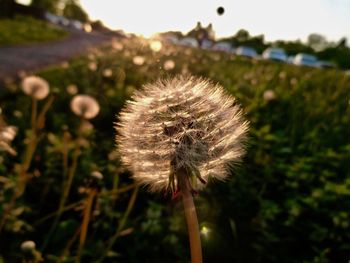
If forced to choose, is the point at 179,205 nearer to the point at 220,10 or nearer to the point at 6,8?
the point at 220,10

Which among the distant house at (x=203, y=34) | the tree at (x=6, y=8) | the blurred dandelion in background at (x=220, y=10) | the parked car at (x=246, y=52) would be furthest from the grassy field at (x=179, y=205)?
the tree at (x=6, y=8)

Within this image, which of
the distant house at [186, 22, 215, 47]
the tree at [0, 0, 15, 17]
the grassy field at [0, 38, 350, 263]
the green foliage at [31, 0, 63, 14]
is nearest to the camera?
the distant house at [186, 22, 215, 47]

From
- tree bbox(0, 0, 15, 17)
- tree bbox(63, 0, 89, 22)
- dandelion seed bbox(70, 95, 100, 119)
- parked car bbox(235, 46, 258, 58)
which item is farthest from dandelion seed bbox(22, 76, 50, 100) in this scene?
tree bbox(63, 0, 89, 22)

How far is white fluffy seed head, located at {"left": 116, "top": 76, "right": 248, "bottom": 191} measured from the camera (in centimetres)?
77

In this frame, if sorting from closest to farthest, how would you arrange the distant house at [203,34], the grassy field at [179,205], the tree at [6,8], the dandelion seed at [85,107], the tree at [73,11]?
the distant house at [203,34] → the dandelion seed at [85,107] → the grassy field at [179,205] → the tree at [6,8] → the tree at [73,11]

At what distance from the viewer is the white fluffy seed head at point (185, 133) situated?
77cm

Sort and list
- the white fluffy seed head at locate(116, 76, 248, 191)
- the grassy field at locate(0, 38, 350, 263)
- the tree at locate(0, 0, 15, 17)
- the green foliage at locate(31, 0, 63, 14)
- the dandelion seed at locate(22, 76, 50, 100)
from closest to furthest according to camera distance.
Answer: the white fluffy seed head at locate(116, 76, 248, 191) < the dandelion seed at locate(22, 76, 50, 100) < the grassy field at locate(0, 38, 350, 263) < the tree at locate(0, 0, 15, 17) < the green foliage at locate(31, 0, 63, 14)

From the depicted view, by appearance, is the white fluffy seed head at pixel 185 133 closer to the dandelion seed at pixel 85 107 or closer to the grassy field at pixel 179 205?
the dandelion seed at pixel 85 107

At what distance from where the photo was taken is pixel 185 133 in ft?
2.60

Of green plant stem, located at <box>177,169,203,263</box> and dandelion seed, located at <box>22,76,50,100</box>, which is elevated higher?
green plant stem, located at <box>177,169,203,263</box>

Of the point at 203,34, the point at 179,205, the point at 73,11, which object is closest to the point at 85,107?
the point at 203,34

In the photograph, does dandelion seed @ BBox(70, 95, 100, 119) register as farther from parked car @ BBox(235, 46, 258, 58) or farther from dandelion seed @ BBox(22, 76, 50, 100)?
parked car @ BBox(235, 46, 258, 58)

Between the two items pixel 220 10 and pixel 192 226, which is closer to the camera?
pixel 192 226

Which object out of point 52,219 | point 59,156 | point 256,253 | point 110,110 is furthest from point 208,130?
point 110,110
